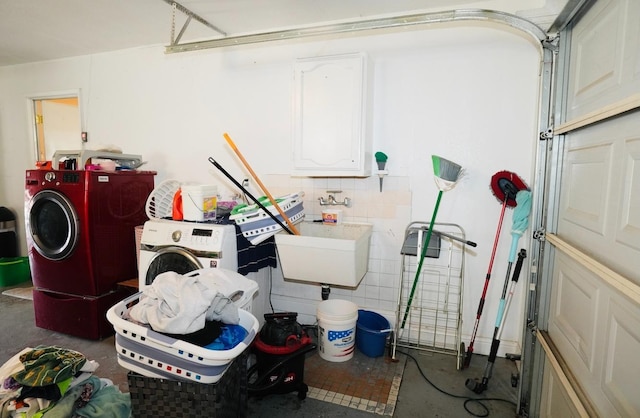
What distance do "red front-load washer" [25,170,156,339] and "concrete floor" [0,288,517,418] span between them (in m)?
0.15

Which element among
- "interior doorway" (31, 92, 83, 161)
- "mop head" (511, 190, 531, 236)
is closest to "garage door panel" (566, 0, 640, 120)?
"mop head" (511, 190, 531, 236)

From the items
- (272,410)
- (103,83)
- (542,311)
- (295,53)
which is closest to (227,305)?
(272,410)

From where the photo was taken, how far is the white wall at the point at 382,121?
2.44 metres

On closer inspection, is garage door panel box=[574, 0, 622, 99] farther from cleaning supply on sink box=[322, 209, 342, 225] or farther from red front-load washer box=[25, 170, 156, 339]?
red front-load washer box=[25, 170, 156, 339]

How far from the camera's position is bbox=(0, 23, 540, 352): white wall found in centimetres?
244

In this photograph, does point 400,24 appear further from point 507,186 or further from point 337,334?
point 337,334

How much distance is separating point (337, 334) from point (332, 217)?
2.85 feet

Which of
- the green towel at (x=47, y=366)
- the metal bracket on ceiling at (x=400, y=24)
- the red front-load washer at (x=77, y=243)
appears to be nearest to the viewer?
the green towel at (x=47, y=366)

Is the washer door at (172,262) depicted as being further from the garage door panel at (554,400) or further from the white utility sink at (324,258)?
the garage door panel at (554,400)

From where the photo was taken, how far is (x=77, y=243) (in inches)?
108

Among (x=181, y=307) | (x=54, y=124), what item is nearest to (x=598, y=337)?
(x=181, y=307)

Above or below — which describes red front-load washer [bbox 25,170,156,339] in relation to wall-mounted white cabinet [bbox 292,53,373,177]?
below

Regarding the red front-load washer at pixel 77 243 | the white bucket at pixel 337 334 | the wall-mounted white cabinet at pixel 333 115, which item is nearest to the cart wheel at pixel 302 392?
the white bucket at pixel 337 334

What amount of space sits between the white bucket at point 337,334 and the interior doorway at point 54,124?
3.42m
